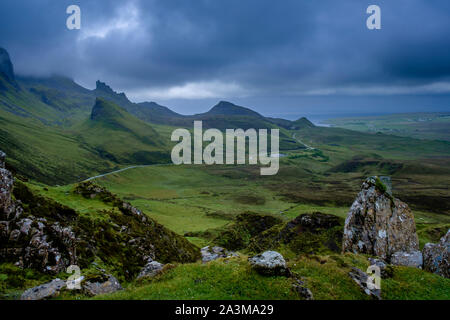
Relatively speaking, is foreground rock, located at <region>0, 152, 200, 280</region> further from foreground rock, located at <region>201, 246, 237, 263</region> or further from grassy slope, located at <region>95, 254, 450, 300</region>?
grassy slope, located at <region>95, 254, 450, 300</region>

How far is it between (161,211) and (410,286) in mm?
131713

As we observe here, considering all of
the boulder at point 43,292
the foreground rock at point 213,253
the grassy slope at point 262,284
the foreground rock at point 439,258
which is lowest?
the foreground rock at point 213,253

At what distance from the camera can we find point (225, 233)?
89.1m

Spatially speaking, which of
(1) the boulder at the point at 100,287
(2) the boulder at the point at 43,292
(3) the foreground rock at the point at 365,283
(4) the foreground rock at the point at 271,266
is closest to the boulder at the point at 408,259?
(3) the foreground rock at the point at 365,283

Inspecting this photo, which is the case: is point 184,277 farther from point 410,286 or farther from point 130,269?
point 410,286

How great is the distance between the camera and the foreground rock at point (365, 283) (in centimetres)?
2329

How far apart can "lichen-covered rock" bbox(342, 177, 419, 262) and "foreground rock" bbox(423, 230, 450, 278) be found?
25.3ft

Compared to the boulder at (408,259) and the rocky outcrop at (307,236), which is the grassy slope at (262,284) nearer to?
the boulder at (408,259)

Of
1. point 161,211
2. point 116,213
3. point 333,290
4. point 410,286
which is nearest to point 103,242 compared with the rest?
point 116,213

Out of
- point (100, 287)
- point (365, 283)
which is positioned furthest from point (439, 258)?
point (100, 287)

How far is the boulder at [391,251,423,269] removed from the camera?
118ft

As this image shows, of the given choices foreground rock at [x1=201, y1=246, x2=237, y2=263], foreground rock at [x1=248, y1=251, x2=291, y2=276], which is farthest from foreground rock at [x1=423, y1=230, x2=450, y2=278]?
foreground rock at [x1=201, y1=246, x2=237, y2=263]

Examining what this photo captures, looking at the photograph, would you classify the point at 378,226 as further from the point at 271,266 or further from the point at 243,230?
the point at 243,230

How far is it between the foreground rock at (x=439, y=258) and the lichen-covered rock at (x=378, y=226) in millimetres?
7697
